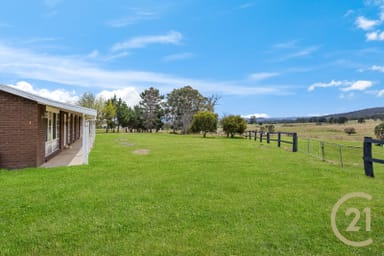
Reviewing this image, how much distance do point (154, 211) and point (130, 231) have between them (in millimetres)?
807

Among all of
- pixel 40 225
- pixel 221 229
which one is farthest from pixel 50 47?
pixel 221 229

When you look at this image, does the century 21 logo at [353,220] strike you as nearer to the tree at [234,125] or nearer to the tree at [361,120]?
the tree at [234,125]

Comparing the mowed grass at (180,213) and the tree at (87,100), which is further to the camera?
the tree at (87,100)

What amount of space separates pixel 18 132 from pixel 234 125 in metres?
25.1

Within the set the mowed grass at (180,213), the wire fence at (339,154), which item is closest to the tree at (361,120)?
the wire fence at (339,154)

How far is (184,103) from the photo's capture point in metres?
49.6

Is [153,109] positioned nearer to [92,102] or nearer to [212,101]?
[212,101]

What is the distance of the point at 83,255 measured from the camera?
9.62 feet

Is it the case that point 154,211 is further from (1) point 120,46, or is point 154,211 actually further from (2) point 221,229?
(1) point 120,46

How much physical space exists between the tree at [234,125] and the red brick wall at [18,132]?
81.1ft

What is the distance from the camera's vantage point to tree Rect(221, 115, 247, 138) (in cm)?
3100

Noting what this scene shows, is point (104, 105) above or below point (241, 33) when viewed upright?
below

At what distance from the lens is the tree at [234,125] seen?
31.0 meters

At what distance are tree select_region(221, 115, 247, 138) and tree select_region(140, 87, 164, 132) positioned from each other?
23.4 m
